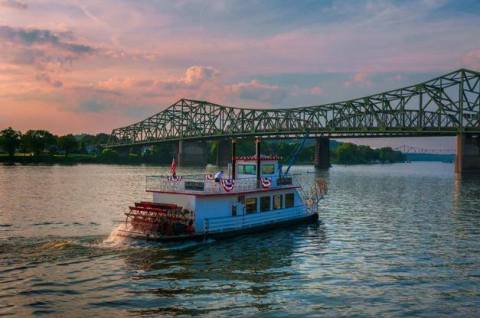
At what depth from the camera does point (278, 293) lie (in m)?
20.7

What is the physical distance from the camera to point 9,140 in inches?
5699

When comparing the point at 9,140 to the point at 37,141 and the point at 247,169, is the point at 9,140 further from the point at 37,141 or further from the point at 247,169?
the point at 247,169

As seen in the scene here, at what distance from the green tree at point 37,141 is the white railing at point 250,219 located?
127326 millimetres

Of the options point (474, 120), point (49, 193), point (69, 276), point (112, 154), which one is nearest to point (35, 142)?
point (112, 154)

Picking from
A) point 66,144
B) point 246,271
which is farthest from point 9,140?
point 246,271

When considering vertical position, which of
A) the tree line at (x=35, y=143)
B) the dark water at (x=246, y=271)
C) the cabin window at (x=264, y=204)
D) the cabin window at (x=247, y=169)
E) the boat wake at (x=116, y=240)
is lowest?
the dark water at (x=246, y=271)

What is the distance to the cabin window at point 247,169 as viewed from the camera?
1407 inches

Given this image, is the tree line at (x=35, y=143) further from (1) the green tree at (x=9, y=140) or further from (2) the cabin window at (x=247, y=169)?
(2) the cabin window at (x=247, y=169)

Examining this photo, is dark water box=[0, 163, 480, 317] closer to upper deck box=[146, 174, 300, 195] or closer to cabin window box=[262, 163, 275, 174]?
upper deck box=[146, 174, 300, 195]

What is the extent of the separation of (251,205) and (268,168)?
354 centimetres

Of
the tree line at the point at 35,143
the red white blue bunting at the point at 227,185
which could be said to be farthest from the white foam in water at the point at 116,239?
the tree line at the point at 35,143

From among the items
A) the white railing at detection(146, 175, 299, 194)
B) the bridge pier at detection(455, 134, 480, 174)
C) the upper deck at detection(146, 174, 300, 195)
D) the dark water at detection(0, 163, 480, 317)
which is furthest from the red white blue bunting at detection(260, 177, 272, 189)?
the bridge pier at detection(455, 134, 480, 174)

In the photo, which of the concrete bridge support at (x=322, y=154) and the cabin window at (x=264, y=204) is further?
the concrete bridge support at (x=322, y=154)

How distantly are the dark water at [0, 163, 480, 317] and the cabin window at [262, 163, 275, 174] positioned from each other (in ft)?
13.6
